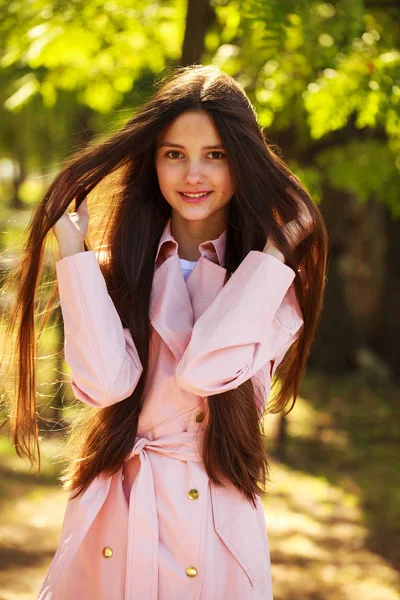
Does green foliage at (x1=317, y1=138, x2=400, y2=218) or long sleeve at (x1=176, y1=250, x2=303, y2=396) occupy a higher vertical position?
green foliage at (x1=317, y1=138, x2=400, y2=218)

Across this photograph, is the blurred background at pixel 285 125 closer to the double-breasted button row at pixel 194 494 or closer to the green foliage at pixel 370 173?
the green foliage at pixel 370 173

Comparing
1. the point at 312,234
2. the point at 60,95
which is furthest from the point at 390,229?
the point at 312,234

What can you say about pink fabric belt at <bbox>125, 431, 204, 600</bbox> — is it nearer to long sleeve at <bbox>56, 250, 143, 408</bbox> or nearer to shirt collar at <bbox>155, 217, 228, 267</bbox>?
long sleeve at <bbox>56, 250, 143, 408</bbox>

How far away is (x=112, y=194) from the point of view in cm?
272

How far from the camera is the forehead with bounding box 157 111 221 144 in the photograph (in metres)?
2.44

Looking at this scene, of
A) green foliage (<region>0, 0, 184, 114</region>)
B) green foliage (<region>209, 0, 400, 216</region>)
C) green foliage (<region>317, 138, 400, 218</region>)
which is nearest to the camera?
green foliage (<region>209, 0, 400, 216</region>)

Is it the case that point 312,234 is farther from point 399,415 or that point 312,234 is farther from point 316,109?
point 399,415

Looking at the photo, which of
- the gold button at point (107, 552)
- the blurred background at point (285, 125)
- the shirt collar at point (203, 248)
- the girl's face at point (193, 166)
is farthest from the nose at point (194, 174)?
the gold button at point (107, 552)

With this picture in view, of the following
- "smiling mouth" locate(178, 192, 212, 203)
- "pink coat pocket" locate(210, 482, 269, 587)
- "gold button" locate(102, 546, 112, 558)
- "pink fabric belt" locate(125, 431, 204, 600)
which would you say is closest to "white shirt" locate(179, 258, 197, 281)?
"smiling mouth" locate(178, 192, 212, 203)

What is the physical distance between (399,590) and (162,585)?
3.13 metres

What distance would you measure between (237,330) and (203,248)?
382 millimetres

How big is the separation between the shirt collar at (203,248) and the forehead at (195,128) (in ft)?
1.02

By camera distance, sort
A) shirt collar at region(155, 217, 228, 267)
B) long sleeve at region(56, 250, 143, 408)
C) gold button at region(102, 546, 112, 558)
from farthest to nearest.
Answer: shirt collar at region(155, 217, 228, 267) → gold button at region(102, 546, 112, 558) → long sleeve at region(56, 250, 143, 408)

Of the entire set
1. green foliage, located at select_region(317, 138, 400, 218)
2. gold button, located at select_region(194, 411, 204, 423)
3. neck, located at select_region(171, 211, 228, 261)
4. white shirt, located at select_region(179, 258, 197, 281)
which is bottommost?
gold button, located at select_region(194, 411, 204, 423)
